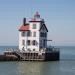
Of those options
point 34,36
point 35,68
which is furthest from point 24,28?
point 35,68

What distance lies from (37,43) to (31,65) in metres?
10.5

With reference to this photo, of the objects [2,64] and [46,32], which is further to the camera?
[46,32]

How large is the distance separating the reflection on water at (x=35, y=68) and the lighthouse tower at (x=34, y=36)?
18.5 feet

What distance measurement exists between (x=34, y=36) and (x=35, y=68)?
15416 mm

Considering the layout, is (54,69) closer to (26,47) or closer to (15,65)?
(15,65)

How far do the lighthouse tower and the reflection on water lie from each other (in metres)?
5.64

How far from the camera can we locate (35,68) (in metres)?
67.9

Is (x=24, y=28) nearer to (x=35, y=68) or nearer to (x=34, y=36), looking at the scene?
(x=34, y=36)

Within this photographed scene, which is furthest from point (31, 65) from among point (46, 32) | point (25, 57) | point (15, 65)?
point (46, 32)

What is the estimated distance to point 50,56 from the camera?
8006cm

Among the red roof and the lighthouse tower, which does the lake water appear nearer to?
the lighthouse tower

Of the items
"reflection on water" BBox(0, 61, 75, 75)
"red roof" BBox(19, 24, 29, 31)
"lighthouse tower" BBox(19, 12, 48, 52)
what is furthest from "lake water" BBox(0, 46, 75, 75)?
"red roof" BBox(19, 24, 29, 31)

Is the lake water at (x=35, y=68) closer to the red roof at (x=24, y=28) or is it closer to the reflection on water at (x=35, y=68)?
the reflection on water at (x=35, y=68)

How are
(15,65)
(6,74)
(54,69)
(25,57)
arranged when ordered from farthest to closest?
(25,57)
(15,65)
(54,69)
(6,74)
